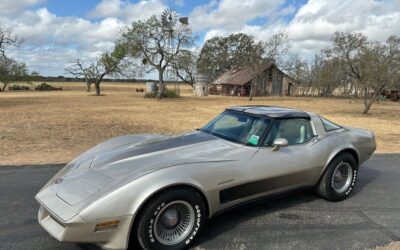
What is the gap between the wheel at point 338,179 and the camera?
181 inches

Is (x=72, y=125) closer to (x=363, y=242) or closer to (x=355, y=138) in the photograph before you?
(x=355, y=138)

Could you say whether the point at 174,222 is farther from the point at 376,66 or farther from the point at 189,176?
the point at 376,66

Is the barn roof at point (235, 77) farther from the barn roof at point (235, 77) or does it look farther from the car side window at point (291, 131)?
the car side window at point (291, 131)

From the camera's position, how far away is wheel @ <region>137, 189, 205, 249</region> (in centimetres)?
304

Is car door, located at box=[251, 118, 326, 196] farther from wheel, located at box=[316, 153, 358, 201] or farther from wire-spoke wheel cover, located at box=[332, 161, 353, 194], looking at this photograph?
wire-spoke wheel cover, located at box=[332, 161, 353, 194]

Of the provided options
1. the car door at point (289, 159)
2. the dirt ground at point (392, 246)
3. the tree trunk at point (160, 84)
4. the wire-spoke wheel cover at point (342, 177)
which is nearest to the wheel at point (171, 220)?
the car door at point (289, 159)

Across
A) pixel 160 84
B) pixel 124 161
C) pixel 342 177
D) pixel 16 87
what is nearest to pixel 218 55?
pixel 160 84

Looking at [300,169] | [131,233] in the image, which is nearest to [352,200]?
[300,169]

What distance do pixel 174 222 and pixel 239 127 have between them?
157 centimetres

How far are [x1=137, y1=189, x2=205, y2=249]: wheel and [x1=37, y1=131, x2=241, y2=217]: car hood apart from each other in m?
0.30

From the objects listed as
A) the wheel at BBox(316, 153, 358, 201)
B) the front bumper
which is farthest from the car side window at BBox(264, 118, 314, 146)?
the front bumper

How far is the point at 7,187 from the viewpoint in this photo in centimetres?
503

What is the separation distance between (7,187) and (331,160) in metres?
4.67

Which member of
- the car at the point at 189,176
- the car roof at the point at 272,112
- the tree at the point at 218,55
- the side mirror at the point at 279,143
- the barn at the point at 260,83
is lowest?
the car at the point at 189,176
